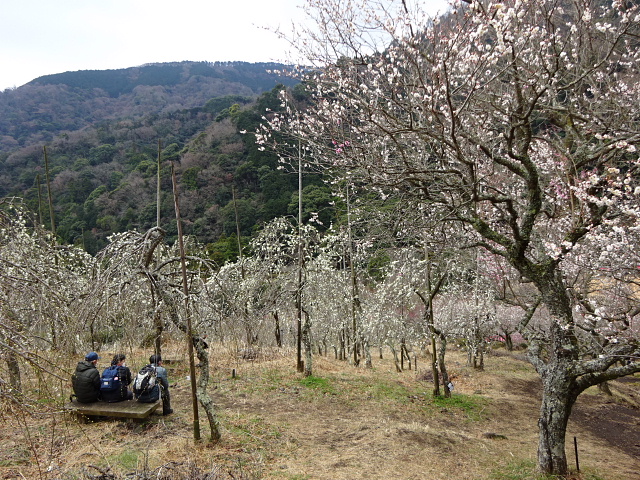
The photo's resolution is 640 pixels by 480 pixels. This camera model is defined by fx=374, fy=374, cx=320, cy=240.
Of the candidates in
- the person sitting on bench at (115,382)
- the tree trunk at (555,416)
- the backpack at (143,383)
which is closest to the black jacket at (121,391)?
the person sitting on bench at (115,382)

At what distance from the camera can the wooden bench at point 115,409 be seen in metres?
5.96

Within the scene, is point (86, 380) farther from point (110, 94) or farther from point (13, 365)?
point (110, 94)

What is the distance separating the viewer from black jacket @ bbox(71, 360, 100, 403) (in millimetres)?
6062

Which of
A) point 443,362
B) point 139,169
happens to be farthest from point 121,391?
point 139,169

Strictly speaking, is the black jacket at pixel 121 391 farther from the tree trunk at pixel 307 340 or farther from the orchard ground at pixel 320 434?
the tree trunk at pixel 307 340

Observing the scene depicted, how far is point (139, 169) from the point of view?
33.5 meters

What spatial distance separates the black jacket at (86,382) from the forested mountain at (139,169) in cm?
715

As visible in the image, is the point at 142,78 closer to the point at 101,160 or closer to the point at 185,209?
the point at 101,160

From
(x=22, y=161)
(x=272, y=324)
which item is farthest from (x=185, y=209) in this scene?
(x=22, y=161)

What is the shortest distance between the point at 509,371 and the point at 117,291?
1534 cm

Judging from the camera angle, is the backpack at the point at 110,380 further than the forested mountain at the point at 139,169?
No

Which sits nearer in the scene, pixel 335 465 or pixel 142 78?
pixel 335 465

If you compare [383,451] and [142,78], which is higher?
[142,78]

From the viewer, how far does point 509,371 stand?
49.7 feet
